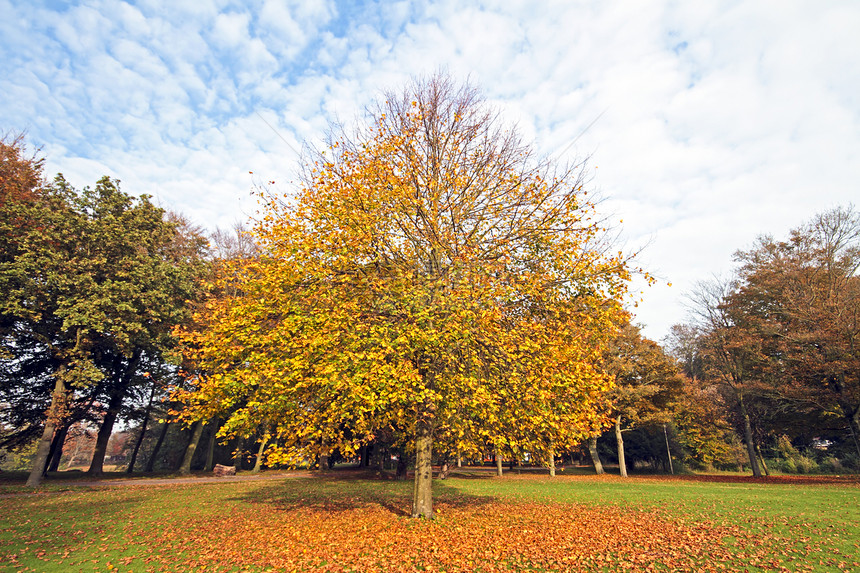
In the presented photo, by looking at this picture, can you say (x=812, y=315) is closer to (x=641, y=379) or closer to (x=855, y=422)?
(x=855, y=422)

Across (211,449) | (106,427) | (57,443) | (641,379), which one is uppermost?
(641,379)

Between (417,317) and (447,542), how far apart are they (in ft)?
16.5

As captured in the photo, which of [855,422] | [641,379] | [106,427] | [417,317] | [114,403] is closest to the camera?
[417,317]

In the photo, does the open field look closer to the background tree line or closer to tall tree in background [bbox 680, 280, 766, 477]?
the background tree line

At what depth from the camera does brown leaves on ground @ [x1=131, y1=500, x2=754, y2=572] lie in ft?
26.1

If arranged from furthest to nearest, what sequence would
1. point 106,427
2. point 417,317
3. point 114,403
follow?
point 106,427 < point 114,403 < point 417,317

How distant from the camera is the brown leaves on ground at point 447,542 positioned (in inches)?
313

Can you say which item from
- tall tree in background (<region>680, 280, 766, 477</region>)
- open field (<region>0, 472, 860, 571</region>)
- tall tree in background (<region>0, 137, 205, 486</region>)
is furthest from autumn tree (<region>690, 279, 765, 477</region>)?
tall tree in background (<region>0, 137, 205, 486</region>)

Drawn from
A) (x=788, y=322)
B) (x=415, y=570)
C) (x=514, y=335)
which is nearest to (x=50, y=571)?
(x=415, y=570)

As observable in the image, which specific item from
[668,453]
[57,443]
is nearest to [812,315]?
[668,453]

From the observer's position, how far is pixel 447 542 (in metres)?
9.23

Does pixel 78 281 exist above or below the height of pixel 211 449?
above

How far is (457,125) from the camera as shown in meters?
13.2

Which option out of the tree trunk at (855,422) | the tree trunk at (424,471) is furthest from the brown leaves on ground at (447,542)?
the tree trunk at (855,422)
